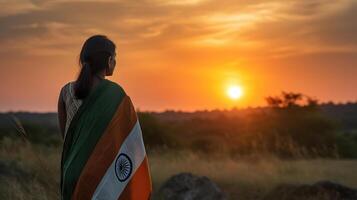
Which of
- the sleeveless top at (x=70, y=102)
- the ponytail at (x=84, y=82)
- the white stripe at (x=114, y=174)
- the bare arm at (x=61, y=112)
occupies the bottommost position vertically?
the white stripe at (x=114, y=174)

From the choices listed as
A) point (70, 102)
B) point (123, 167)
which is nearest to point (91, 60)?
point (70, 102)

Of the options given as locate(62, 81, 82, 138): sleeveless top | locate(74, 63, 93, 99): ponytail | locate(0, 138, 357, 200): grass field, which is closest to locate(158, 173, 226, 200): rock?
locate(0, 138, 357, 200): grass field

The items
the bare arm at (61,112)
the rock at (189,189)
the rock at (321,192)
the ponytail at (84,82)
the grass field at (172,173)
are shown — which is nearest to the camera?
the ponytail at (84,82)

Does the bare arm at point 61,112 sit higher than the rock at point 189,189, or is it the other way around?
the bare arm at point 61,112

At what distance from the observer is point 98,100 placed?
549 centimetres

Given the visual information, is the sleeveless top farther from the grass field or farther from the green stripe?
the grass field

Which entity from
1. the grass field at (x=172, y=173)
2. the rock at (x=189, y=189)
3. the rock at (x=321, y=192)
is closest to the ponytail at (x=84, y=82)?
the grass field at (x=172, y=173)

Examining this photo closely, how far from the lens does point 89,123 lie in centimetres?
551

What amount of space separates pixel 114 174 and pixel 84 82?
68 centimetres

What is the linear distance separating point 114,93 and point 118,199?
2.54ft

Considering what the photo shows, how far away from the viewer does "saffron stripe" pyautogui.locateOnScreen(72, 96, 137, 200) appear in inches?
217

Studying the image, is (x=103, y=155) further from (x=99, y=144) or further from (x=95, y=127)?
(x=95, y=127)

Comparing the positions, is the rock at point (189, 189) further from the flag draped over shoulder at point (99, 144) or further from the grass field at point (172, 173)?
the flag draped over shoulder at point (99, 144)

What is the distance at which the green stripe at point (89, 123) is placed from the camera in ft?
18.0
